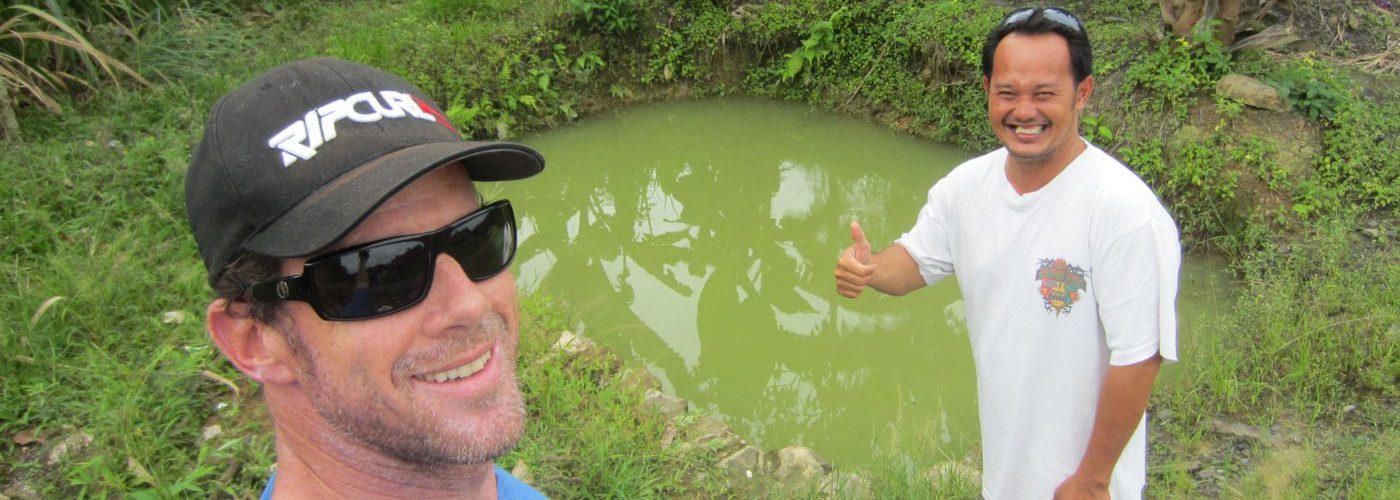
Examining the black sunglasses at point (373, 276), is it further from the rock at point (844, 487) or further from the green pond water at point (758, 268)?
the green pond water at point (758, 268)

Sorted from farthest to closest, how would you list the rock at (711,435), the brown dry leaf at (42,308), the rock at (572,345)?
1. the rock at (572,345)
2. the brown dry leaf at (42,308)
3. the rock at (711,435)

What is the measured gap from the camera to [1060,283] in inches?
77.2

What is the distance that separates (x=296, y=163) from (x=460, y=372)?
329mm

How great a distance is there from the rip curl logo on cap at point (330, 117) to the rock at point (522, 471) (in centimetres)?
201

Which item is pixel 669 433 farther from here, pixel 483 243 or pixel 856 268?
pixel 483 243

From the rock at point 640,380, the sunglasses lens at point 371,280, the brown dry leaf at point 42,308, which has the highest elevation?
the sunglasses lens at point 371,280

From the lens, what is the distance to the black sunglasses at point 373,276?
1106mm

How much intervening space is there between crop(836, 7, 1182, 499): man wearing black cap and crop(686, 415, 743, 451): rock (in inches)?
50.1

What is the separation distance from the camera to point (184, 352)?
3.49 metres

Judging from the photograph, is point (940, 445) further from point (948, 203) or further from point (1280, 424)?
point (948, 203)

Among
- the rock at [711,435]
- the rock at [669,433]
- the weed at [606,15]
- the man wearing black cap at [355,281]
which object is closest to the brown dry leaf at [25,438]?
the rock at [669,433]

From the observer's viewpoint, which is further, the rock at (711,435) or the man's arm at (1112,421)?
the rock at (711,435)

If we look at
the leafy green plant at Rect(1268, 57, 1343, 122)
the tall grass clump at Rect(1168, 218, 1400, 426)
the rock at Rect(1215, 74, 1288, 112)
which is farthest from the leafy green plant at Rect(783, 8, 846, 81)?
the tall grass clump at Rect(1168, 218, 1400, 426)

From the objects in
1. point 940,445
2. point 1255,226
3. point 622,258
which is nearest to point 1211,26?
point 1255,226
